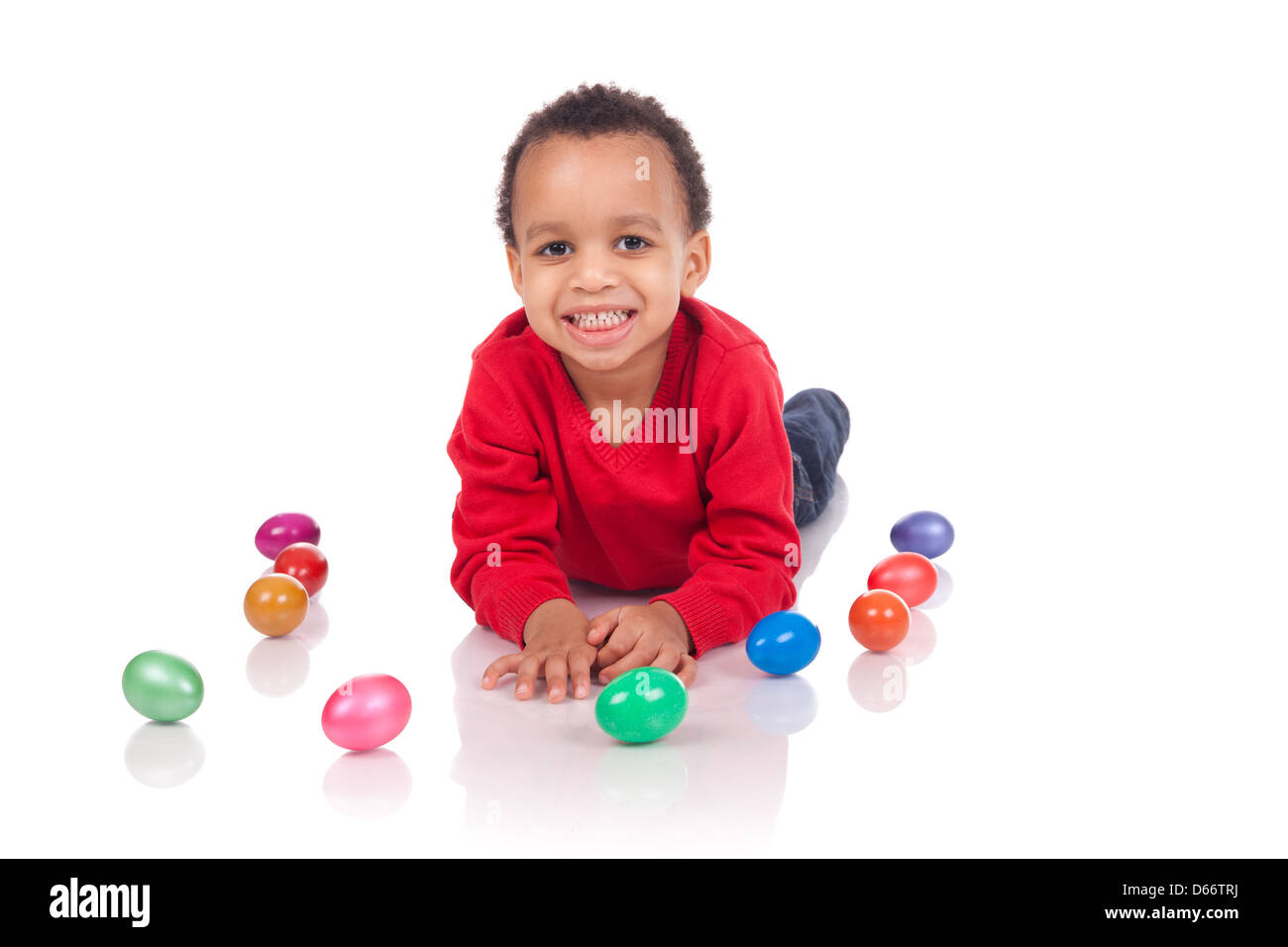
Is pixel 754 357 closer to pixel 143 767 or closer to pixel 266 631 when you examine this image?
pixel 266 631

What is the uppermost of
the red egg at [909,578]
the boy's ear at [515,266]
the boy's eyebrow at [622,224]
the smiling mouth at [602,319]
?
the boy's eyebrow at [622,224]

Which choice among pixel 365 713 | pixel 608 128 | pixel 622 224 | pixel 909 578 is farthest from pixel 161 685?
pixel 909 578

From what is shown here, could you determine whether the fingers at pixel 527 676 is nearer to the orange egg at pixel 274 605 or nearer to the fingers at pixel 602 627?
the fingers at pixel 602 627

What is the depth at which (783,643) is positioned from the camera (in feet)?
6.69

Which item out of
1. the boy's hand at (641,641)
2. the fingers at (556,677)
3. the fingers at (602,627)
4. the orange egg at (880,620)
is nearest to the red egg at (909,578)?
the orange egg at (880,620)

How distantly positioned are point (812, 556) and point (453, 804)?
46.8 inches

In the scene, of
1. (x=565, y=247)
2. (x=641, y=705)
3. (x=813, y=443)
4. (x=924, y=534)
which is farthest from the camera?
(x=813, y=443)

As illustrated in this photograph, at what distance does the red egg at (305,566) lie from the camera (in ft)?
8.15

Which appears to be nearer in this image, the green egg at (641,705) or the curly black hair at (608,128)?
the green egg at (641,705)

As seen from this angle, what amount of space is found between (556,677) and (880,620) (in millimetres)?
559

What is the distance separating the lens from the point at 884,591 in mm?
2219

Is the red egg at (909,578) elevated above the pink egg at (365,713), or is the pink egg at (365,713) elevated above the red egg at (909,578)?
the red egg at (909,578)

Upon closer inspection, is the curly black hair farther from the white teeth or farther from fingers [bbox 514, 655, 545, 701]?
fingers [bbox 514, 655, 545, 701]

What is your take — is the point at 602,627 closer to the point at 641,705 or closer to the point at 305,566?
the point at 641,705
